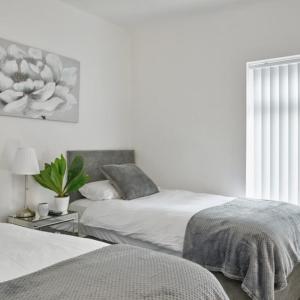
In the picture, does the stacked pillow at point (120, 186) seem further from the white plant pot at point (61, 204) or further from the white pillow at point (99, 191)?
the white plant pot at point (61, 204)

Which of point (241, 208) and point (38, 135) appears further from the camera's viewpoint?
point (38, 135)

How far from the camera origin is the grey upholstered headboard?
3394 millimetres

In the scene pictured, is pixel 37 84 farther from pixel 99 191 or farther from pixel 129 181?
pixel 129 181

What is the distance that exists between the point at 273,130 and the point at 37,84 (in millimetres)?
2267

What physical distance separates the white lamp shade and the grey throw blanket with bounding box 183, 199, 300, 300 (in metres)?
1.33

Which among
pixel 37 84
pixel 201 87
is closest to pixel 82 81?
pixel 37 84

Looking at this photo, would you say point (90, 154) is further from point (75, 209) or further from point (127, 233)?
point (127, 233)

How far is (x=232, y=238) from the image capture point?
216 cm

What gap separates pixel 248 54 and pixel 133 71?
145 centimetres

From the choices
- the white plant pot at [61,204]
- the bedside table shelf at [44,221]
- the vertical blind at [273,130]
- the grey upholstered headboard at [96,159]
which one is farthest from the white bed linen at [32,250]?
the vertical blind at [273,130]

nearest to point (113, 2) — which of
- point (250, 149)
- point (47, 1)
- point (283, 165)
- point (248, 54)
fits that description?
point (47, 1)

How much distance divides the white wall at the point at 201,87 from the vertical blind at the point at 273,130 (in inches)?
3.6

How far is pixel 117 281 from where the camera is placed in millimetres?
→ 1186

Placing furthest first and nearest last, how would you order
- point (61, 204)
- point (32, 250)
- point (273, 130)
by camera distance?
point (273, 130)
point (61, 204)
point (32, 250)
